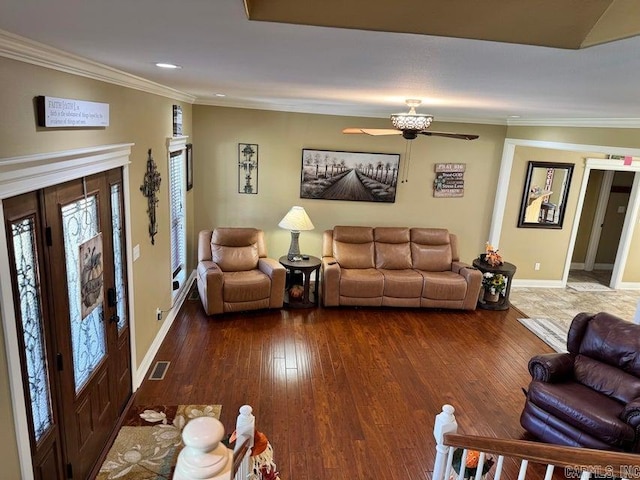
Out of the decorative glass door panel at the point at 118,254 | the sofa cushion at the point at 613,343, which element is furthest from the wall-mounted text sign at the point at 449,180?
the decorative glass door panel at the point at 118,254

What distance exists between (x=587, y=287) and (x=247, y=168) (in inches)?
244

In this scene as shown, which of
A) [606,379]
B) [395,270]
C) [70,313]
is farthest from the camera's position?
[395,270]

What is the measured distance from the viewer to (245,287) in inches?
210

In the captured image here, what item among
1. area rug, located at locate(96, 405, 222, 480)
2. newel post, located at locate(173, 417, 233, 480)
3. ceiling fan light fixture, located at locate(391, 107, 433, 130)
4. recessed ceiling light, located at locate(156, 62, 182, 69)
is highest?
recessed ceiling light, located at locate(156, 62, 182, 69)

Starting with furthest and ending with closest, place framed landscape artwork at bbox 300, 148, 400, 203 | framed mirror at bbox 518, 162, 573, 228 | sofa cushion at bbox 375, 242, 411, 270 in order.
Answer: framed mirror at bbox 518, 162, 573, 228, framed landscape artwork at bbox 300, 148, 400, 203, sofa cushion at bbox 375, 242, 411, 270

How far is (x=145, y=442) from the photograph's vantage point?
3.28 metres

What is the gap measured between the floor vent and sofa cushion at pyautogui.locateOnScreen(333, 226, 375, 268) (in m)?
2.75

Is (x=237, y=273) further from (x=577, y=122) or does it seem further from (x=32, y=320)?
(x=577, y=122)

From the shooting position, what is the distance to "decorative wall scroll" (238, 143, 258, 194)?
20.7 ft

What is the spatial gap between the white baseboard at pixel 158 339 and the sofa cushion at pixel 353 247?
219cm

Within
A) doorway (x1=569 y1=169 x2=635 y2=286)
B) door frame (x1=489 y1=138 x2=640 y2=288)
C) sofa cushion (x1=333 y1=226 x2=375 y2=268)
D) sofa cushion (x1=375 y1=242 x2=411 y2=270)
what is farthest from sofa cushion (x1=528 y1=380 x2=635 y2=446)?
doorway (x1=569 y1=169 x2=635 y2=286)

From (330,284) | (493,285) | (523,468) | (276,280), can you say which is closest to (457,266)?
(493,285)

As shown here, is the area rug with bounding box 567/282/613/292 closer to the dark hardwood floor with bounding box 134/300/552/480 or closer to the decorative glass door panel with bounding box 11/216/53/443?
the dark hardwood floor with bounding box 134/300/552/480

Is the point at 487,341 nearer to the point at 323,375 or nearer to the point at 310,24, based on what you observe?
the point at 323,375
